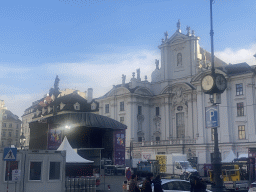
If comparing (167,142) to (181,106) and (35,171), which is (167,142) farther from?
(35,171)

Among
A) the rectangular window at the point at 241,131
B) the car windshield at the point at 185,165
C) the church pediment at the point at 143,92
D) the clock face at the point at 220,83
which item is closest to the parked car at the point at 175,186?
the clock face at the point at 220,83

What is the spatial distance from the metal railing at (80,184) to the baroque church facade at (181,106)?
27.5m

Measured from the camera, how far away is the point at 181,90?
181 ft

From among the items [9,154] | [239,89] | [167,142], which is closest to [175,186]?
[9,154]

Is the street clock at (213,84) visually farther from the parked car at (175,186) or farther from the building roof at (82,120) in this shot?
the building roof at (82,120)

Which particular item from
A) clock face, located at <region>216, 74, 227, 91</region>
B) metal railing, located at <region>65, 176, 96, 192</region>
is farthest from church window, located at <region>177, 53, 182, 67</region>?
clock face, located at <region>216, 74, 227, 91</region>

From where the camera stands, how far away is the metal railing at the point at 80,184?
18.4 metres

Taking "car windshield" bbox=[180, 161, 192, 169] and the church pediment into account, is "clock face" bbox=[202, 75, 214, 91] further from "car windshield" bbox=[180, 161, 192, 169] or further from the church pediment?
the church pediment

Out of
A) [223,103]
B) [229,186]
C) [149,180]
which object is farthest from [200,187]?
[223,103]

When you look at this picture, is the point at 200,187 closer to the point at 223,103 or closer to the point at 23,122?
the point at 223,103

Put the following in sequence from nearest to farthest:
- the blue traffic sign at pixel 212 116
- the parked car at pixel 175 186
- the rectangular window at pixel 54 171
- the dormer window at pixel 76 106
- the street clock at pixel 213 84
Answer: the parked car at pixel 175 186, the blue traffic sign at pixel 212 116, the street clock at pixel 213 84, the rectangular window at pixel 54 171, the dormer window at pixel 76 106

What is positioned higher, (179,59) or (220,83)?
(179,59)

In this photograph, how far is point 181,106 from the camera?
182 feet

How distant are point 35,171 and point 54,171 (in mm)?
971
